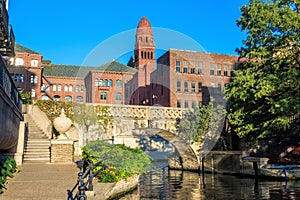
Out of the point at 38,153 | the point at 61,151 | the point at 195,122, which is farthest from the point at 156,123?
the point at 38,153

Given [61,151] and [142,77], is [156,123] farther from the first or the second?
[142,77]

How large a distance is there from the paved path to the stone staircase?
248 centimetres

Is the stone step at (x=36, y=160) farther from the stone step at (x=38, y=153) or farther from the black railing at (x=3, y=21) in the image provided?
the black railing at (x=3, y=21)

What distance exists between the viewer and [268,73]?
67.8 ft

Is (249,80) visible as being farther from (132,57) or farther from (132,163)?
(132,57)

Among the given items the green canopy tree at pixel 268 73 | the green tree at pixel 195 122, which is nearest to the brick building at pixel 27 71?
the green tree at pixel 195 122

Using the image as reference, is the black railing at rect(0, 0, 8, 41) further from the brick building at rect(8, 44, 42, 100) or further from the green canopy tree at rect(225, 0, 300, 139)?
the brick building at rect(8, 44, 42, 100)

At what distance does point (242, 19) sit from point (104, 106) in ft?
34.8

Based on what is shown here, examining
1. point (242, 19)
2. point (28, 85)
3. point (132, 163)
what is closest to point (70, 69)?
point (28, 85)

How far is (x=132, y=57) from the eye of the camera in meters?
10.5

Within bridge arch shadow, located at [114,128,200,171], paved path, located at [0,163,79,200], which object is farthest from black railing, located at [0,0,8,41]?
bridge arch shadow, located at [114,128,200,171]

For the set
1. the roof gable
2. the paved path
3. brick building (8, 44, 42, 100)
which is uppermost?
the roof gable

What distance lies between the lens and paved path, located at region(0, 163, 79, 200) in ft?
28.9

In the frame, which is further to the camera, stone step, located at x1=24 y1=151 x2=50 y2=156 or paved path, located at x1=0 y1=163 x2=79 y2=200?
stone step, located at x1=24 y1=151 x2=50 y2=156
